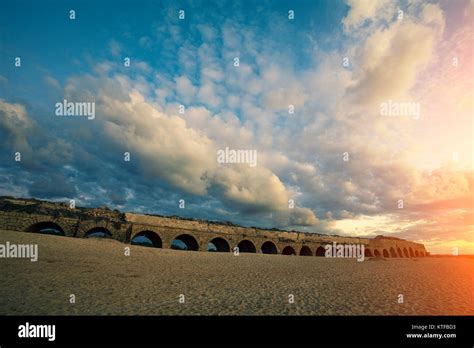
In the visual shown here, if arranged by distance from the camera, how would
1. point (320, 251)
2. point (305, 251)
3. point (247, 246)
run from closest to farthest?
point (247, 246), point (305, 251), point (320, 251)

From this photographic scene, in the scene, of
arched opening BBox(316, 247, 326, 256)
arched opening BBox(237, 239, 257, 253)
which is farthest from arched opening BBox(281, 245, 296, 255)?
arched opening BBox(316, 247, 326, 256)

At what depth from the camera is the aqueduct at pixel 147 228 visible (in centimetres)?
2152

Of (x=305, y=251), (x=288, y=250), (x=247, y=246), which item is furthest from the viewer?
(x=305, y=251)

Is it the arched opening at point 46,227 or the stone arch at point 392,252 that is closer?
the arched opening at point 46,227

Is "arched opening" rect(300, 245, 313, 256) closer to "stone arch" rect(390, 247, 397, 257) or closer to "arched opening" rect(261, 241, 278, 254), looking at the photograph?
"arched opening" rect(261, 241, 278, 254)

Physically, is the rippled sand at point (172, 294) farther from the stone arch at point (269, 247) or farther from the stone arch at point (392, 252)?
the stone arch at point (392, 252)

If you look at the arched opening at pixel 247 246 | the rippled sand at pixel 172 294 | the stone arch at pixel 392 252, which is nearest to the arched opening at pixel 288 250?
the arched opening at pixel 247 246

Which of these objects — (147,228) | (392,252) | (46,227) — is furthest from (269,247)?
(392,252)

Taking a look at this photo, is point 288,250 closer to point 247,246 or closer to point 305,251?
point 305,251

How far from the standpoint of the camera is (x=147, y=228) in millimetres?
27875

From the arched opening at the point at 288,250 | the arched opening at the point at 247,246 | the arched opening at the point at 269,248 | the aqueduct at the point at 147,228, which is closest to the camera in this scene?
the aqueduct at the point at 147,228
